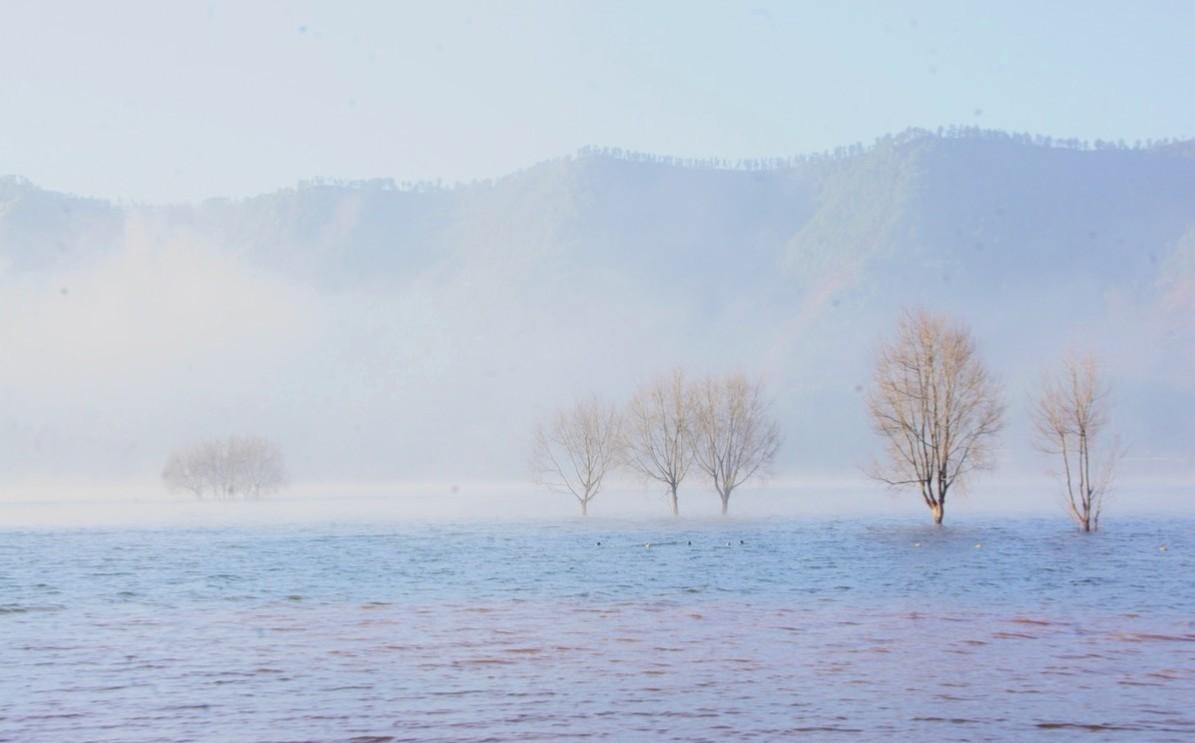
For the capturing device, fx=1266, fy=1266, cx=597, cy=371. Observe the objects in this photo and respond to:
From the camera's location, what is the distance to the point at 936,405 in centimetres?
7525

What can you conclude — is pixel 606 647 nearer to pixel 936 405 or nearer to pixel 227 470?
pixel 936 405

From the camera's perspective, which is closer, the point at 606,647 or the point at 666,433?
the point at 606,647

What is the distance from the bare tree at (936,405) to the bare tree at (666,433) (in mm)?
32120

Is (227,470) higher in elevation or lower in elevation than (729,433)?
lower

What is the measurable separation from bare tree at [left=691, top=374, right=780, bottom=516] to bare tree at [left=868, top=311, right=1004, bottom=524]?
28.3 metres

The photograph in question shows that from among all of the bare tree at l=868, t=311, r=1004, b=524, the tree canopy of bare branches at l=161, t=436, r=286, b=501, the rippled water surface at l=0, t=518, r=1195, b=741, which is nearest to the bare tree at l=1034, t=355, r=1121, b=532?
the bare tree at l=868, t=311, r=1004, b=524

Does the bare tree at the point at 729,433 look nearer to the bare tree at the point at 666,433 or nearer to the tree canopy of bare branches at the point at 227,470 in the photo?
the bare tree at the point at 666,433

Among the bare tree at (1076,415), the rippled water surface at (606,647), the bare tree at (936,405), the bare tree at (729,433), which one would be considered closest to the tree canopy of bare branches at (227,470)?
the bare tree at (729,433)

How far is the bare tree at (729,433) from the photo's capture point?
4227 inches

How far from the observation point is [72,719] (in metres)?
21.4

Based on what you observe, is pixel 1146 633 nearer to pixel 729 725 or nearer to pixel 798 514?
pixel 729 725

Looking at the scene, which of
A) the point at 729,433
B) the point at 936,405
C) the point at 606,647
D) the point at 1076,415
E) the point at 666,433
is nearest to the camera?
the point at 606,647

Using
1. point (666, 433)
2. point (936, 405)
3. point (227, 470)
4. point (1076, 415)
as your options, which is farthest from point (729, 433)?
point (227, 470)

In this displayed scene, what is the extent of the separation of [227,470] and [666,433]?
295 ft
